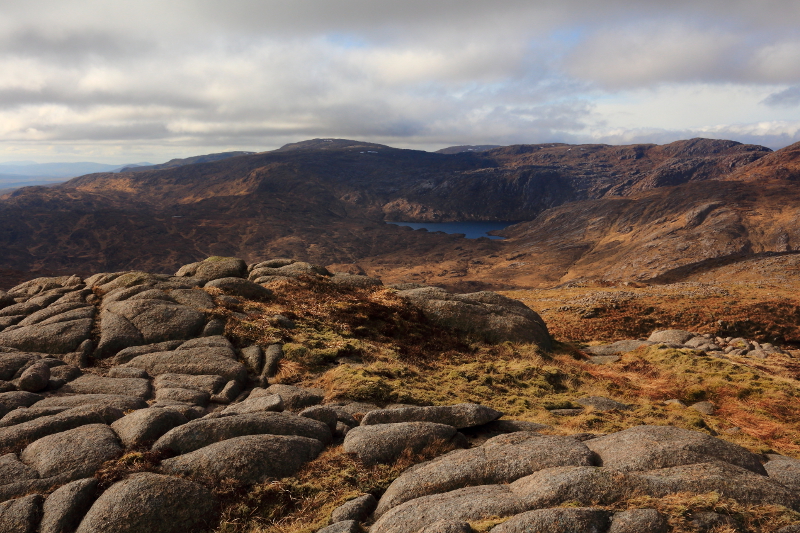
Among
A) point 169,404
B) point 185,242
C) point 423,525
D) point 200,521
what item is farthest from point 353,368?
point 185,242

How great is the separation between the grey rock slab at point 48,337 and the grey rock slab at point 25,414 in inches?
308

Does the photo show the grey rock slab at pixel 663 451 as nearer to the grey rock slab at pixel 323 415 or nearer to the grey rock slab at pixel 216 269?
the grey rock slab at pixel 323 415

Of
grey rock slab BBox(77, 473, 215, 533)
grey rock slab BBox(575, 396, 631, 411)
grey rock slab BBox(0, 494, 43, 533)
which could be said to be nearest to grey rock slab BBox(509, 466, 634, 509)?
grey rock slab BBox(77, 473, 215, 533)

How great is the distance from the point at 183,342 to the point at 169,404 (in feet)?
22.5

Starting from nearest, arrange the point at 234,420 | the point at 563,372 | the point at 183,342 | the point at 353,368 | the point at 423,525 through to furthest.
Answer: the point at 423,525 < the point at 234,420 < the point at 353,368 < the point at 183,342 < the point at 563,372

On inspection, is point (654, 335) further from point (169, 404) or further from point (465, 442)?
point (169, 404)

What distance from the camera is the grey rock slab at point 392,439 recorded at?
1124 cm

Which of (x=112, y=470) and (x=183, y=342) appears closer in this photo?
(x=112, y=470)

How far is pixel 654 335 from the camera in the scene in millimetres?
35906

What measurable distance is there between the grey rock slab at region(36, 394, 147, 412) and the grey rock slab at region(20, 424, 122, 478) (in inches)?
92.4

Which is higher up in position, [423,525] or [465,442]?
[423,525]

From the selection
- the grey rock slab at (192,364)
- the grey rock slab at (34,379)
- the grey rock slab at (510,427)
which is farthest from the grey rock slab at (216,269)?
the grey rock slab at (510,427)

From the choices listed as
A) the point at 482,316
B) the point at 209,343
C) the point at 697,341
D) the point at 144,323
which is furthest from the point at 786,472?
the point at 697,341

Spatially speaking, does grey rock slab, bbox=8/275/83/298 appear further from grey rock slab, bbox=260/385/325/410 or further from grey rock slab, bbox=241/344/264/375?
grey rock slab, bbox=260/385/325/410
